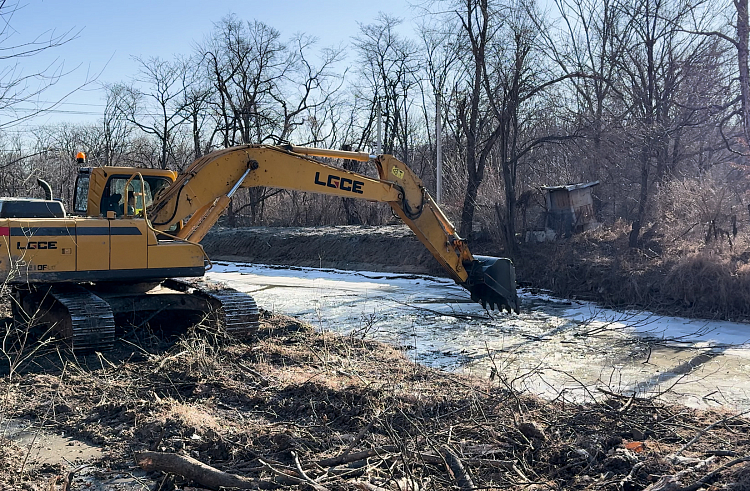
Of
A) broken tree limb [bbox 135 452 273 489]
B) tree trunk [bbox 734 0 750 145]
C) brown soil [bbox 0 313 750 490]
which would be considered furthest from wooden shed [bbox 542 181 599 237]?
broken tree limb [bbox 135 452 273 489]

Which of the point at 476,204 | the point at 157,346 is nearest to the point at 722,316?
the point at 476,204

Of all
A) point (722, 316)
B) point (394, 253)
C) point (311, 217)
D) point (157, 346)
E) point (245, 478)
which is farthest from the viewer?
point (311, 217)

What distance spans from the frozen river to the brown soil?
1.66 feet

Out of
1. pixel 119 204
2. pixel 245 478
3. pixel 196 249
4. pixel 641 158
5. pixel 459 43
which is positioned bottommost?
pixel 245 478

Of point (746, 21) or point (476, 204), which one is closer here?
point (746, 21)

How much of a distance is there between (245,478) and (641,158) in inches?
573

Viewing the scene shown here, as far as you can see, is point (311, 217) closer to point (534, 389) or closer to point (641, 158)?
point (641, 158)

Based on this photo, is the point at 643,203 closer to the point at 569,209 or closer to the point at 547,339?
the point at 569,209

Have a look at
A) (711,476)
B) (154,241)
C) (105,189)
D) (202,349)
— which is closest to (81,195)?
(105,189)

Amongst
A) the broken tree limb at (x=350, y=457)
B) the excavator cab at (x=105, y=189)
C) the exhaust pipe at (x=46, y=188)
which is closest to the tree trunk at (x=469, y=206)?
the excavator cab at (x=105, y=189)

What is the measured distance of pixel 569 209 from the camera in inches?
672

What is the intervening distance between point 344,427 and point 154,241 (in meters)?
4.30

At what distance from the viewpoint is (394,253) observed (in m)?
20.4

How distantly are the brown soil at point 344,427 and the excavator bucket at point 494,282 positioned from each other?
13.5 ft
